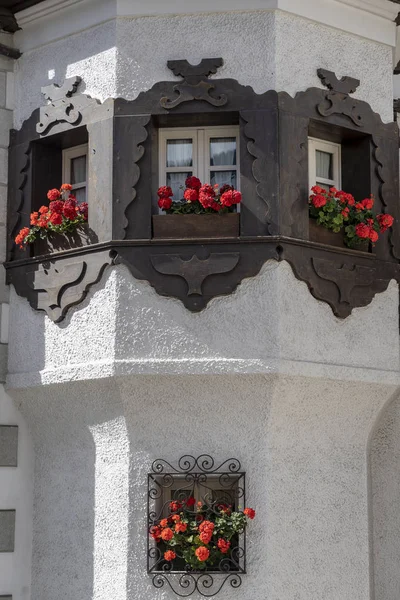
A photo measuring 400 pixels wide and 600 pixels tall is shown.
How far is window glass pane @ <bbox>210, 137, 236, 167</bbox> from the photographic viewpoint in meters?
11.9

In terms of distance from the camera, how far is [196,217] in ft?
37.7


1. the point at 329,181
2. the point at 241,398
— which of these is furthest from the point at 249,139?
the point at 241,398

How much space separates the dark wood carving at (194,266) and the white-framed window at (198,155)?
81cm

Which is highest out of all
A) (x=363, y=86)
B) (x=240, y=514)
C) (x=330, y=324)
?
(x=363, y=86)

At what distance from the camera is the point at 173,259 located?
11.4 metres

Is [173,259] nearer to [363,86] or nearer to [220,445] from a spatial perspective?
[220,445]

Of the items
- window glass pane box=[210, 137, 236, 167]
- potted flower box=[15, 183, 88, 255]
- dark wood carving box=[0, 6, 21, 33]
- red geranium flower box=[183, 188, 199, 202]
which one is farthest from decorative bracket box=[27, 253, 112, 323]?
dark wood carving box=[0, 6, 21, 33]

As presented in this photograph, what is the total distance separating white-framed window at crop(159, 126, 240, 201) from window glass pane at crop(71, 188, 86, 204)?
0.88 meters

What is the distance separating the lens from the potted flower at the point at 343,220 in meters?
11.7

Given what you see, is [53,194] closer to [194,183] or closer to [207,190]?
[194,183]

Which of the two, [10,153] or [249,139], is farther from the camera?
[10,153]

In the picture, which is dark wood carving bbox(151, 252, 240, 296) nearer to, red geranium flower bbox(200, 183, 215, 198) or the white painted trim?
red geranium flower bbox(200, 183, 215, 198)

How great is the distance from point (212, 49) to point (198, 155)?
99cm

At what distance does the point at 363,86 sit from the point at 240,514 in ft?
14.1
